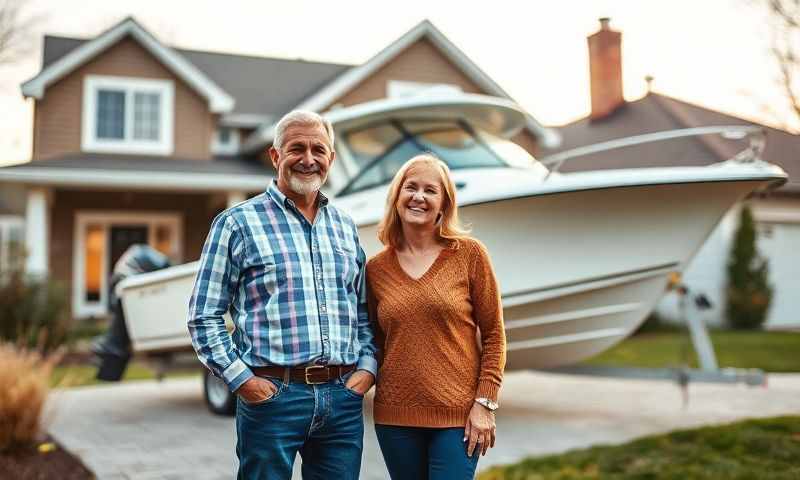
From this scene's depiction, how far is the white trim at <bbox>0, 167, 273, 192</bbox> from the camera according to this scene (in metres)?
12.6

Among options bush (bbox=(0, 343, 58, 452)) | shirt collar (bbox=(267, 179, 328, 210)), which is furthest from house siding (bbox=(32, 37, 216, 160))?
shirt collar (bbox=(267, 179, 328, 210))

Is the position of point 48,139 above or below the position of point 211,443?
above

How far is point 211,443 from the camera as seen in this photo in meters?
5.62

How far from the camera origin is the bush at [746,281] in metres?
16.3

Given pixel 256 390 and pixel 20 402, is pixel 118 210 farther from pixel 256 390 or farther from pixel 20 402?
pixel 256 390

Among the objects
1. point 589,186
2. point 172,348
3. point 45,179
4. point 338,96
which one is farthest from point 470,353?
point 338,96

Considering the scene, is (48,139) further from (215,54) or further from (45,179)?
(215,54)

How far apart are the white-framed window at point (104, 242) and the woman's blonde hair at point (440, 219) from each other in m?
13.0

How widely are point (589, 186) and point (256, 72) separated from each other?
1379 cm

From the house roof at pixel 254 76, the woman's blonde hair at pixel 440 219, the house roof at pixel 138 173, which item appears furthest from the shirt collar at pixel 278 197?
the house roof at pixel 254 76

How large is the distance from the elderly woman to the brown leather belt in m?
0.22

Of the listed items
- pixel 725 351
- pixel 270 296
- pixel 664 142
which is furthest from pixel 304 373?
pixel 664 142

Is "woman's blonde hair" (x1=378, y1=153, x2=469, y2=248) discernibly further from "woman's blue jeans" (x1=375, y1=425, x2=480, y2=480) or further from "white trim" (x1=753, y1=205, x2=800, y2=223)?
"white trim" (x1=753, y1=205, x2=800, y2=223)

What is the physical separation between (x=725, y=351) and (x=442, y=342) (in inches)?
415
